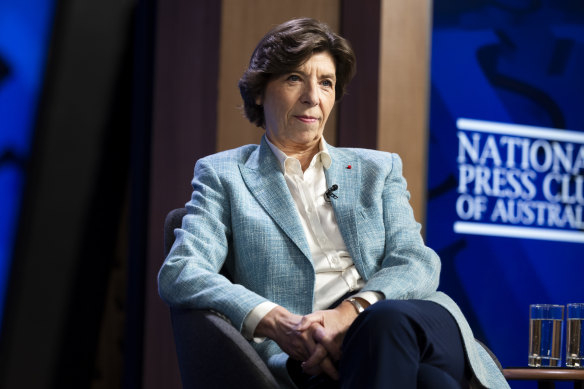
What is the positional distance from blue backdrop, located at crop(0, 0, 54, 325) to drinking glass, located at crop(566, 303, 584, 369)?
2402 mm

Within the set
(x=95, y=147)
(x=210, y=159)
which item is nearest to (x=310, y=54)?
(x=210, y=159)

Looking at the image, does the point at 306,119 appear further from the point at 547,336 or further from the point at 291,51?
the point at 547,336

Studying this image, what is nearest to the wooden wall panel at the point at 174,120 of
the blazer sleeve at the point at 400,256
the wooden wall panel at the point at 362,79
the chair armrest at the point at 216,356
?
the wooden wall panel at the point at 362,79

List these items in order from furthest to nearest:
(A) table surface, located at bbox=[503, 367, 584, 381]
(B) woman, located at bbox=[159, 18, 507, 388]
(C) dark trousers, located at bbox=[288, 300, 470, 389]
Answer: (A) table surface, located at bbox=[503, 367, 584, 381], (B) woman, located at bbox=[159, 18, 507, 388], (C) dark trousers, located at bbox=[288, 300, 470, 389]

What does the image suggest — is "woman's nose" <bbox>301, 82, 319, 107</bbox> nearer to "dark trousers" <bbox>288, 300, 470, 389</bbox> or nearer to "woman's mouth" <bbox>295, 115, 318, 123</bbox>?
"woman's mouth" <bbox>295, 115, 318, 123</bbox>

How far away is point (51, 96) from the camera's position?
3.50 metres

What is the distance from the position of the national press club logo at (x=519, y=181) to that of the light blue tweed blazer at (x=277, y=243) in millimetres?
2248

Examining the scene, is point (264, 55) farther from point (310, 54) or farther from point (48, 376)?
point (48, 376)

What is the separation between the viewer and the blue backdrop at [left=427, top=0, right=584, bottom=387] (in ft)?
14.4

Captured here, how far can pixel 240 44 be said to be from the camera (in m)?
3.32

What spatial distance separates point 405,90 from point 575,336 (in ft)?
4.90

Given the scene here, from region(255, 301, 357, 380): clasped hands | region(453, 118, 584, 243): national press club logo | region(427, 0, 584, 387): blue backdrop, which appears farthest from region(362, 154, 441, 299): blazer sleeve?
region(453, 118, 584, 243): national press club logo

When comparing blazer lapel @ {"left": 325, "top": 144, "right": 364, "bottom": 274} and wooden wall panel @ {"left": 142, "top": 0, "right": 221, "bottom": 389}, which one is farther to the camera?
wooden wall panel @ {"left": 142, "top": 0, "right": 221, "bottom": 389}

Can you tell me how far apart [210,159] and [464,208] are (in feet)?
8.17
